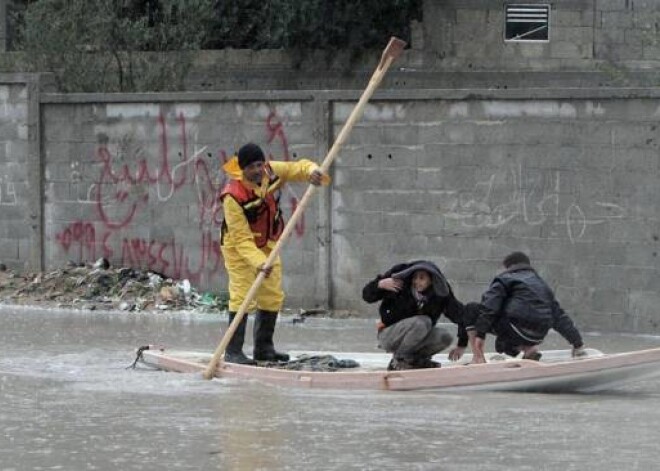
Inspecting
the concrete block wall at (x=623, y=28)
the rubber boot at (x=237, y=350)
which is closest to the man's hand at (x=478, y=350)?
the rubber boot at (x=237, y=350)

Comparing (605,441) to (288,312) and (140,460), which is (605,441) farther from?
(288,312)

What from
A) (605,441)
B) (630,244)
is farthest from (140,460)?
(630,244)

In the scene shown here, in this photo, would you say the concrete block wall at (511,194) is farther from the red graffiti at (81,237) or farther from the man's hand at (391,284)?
the man's hand at (391,284)

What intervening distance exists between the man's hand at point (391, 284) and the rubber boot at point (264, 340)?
139 centimetres

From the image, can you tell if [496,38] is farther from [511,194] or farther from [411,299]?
[411,299]

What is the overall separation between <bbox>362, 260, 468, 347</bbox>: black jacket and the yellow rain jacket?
3.50 feet

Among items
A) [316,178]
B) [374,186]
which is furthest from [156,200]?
[316,178]

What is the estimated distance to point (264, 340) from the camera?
1097 centimetres

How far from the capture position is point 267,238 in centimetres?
1102

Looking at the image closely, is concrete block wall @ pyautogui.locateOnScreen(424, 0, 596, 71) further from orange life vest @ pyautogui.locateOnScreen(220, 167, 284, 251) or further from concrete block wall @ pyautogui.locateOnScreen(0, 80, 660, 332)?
orange life vest @ pyautogui.locateOnScreen(220, 167, 284, 251)

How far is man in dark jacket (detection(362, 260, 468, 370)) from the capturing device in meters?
9.84

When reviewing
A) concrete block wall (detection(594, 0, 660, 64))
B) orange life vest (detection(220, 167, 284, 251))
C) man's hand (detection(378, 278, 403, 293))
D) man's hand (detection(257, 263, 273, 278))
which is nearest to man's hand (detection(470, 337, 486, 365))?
man's hand (detection(378, 278, 403, 293))

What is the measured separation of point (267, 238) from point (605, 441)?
372cm

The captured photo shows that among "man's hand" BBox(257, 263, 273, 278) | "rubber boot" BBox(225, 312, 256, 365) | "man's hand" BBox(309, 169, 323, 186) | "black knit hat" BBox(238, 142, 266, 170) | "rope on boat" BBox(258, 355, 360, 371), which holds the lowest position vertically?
"rope on boat" BBox(258, 355, 360, 371)
